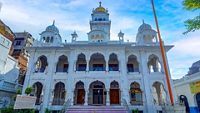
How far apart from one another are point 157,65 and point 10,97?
904 inches

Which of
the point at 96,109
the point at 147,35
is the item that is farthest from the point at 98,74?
the point at 147,35

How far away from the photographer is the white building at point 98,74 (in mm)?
20120

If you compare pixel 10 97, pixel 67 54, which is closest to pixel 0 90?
pixel 10 97

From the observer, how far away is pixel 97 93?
2242 centimetres

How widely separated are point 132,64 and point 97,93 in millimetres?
7274

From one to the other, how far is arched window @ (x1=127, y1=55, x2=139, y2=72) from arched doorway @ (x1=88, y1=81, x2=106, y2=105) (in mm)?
5153

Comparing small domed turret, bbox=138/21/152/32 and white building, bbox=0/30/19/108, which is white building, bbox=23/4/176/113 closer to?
small domed turret, bbox=138/21/152/32

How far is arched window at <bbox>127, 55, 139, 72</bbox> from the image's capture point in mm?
23539

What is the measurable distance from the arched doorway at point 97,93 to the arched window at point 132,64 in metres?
5.15

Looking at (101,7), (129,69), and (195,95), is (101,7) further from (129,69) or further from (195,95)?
(195,95)

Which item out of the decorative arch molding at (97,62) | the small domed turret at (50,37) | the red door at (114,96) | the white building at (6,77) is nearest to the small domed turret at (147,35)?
the decorative arch molding at (97,62)

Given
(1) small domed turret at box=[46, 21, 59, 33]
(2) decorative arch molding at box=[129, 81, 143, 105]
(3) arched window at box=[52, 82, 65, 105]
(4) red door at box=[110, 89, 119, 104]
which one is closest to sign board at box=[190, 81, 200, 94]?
(2) decorative arch molding at box=[129, 81, 143, 105]

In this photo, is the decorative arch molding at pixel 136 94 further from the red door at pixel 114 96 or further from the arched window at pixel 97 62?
the arched window at pixel 97 62

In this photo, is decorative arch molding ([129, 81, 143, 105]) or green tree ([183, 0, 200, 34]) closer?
green tree ([183, 0, 200, 34])
